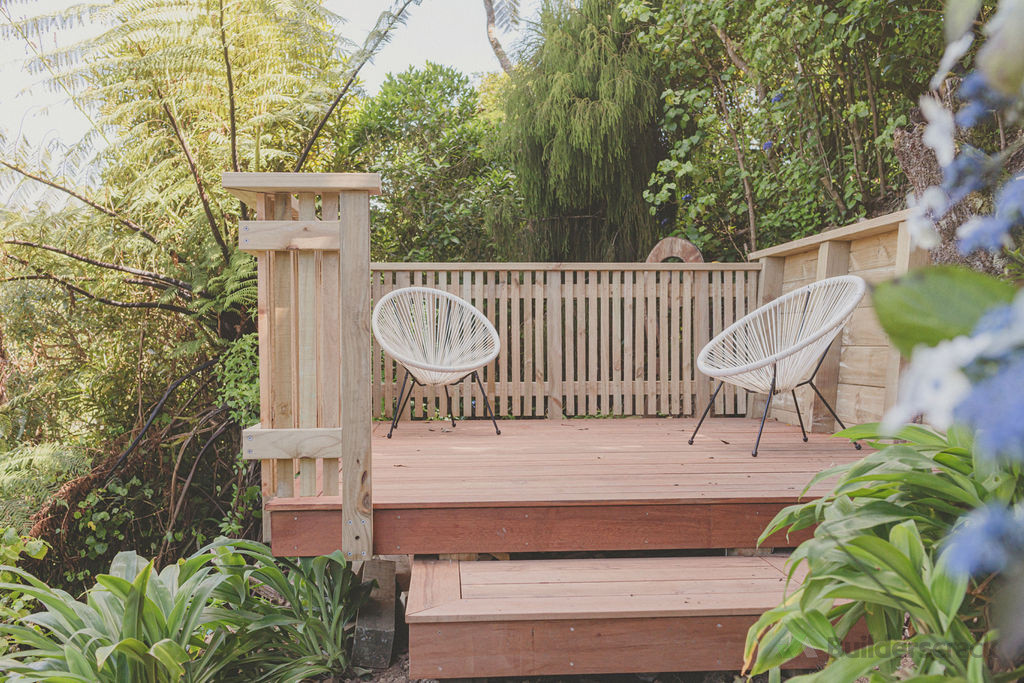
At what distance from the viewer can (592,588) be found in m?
1.92

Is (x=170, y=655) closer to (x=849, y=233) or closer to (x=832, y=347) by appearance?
(x=832, y=347)

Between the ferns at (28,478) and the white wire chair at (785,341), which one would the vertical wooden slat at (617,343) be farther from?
the ferns at (28,478)

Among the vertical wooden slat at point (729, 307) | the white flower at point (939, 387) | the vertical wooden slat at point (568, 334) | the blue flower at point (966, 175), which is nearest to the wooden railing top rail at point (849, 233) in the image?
the vertical wooden slat at point (729, 307)

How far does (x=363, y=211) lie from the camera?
6.80ft

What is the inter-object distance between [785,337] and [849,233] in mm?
671

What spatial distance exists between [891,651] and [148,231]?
4.17 metres

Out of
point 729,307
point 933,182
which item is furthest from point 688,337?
point 933,182

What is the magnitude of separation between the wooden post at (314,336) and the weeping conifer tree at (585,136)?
11.5 feet

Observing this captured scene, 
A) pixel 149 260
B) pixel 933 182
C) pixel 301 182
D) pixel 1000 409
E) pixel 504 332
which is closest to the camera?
pixel 1000 409

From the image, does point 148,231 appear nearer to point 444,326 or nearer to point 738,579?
point 444,326

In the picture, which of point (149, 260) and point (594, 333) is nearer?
point (149, 260)

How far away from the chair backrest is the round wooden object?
1.47m

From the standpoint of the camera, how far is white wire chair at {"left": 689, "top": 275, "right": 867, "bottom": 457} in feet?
10.3

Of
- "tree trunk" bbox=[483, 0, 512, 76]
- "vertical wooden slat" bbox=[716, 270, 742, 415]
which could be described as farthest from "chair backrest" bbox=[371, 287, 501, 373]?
"tree trunk" bbox=[483, 0, 512, 76]
